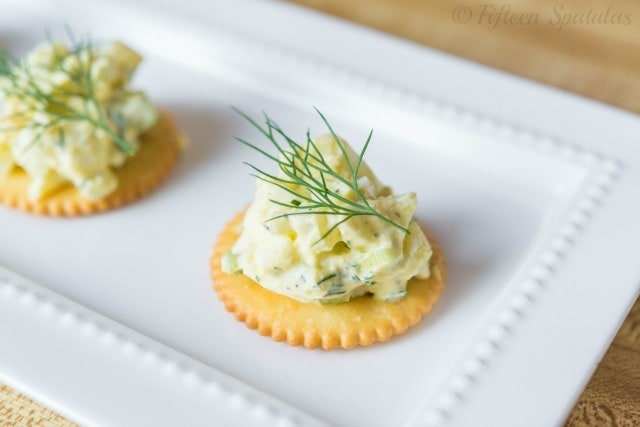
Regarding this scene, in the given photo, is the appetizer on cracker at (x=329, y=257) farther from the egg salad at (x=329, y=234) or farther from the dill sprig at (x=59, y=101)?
the dill sprig at (x=59, y=101)

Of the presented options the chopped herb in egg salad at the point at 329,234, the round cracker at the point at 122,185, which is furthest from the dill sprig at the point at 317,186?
the round cracker at the point at 122,185

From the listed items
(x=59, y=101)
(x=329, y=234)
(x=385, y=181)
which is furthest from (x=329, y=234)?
(x=59, y=101)

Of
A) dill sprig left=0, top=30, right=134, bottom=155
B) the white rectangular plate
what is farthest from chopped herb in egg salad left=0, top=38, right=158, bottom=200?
the white rectangular plate

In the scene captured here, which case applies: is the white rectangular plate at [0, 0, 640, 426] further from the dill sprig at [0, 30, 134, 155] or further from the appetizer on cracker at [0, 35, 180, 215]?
the dill sprig at [0, 30, 134, 155]

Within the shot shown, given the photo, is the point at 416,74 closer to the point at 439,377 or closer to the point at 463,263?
the point at 463,263

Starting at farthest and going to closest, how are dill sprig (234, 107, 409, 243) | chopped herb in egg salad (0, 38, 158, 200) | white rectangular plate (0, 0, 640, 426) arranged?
chopped herb in egg salad (0, 38, 158, 200), dill sprig (234, 107, 409, 243), white rectangular plate (0, 0, 640, 426)
